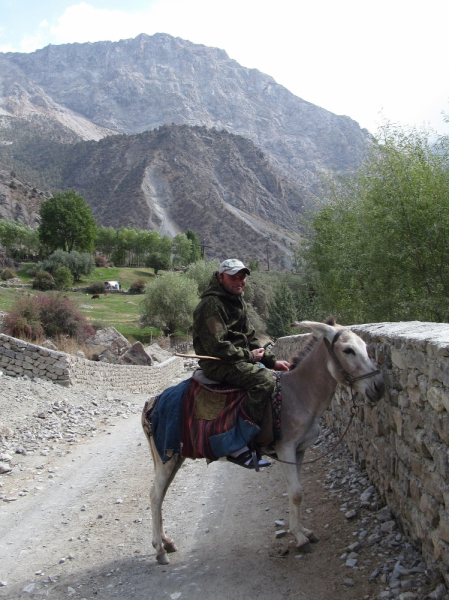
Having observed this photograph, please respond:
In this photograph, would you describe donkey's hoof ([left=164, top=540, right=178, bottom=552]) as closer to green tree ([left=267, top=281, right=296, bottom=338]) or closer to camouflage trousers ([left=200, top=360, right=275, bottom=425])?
camouflage trousers ([left=200, top=360, right=275, bottom=425])

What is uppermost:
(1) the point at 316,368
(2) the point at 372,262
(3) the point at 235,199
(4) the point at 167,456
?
(3) the point at 235,199

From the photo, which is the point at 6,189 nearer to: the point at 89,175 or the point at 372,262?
the point at 89,175

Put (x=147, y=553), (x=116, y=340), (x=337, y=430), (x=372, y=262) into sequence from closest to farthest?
(x=147, y=553) < (x=337, y=430) < (x=372, y=262) < (x=116, y=340)

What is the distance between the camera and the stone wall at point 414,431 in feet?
10.7

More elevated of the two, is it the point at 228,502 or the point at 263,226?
the point at 263,226

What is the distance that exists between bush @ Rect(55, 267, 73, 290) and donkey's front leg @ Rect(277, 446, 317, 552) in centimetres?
5258

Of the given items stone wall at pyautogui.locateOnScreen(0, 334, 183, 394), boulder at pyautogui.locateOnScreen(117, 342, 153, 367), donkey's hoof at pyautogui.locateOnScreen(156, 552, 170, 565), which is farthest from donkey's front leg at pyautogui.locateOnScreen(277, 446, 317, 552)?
boulder at pyautogui.locateOnScreen(117, 342, 153, 367)

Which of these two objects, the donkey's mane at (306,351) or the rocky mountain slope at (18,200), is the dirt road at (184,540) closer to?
the donkey's mane at (306,351)

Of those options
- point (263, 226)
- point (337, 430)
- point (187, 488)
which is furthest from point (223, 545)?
point (263, 226)

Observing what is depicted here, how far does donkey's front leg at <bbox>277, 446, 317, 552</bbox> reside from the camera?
4340 millimetres

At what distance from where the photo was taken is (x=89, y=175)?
147 metres

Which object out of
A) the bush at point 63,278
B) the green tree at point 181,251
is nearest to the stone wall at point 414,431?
the bush at point 63,278

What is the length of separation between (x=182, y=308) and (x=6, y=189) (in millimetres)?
78224

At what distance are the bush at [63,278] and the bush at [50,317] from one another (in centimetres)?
3018
